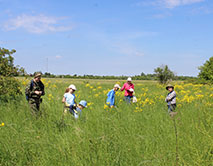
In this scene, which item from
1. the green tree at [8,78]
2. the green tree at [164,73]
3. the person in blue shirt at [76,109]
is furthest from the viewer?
the green tree at [164,73]

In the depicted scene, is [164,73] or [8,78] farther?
[164,73]

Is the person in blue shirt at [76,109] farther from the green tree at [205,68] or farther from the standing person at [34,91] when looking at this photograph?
the green tree at [205,68]

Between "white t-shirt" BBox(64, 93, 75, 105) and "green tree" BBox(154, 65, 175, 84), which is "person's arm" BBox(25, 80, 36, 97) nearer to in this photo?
"white t-shirt" BBox(64, 93, 75, 105)

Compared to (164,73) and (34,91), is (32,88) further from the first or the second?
(164,73)

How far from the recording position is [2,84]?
814 centimetres

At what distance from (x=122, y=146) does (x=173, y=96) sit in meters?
4.42

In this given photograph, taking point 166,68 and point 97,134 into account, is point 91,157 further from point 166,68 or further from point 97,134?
point 166,68

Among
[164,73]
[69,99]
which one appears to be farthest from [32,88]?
[164,73]

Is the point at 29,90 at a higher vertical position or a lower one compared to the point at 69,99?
higher

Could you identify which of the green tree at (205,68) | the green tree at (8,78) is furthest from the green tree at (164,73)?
the green tree at (8,78)

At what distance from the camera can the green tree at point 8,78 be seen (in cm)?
806

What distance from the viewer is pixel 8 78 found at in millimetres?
8297

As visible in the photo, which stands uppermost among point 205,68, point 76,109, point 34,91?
point 205,68

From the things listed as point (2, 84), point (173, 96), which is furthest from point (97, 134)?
point (2, 84)
